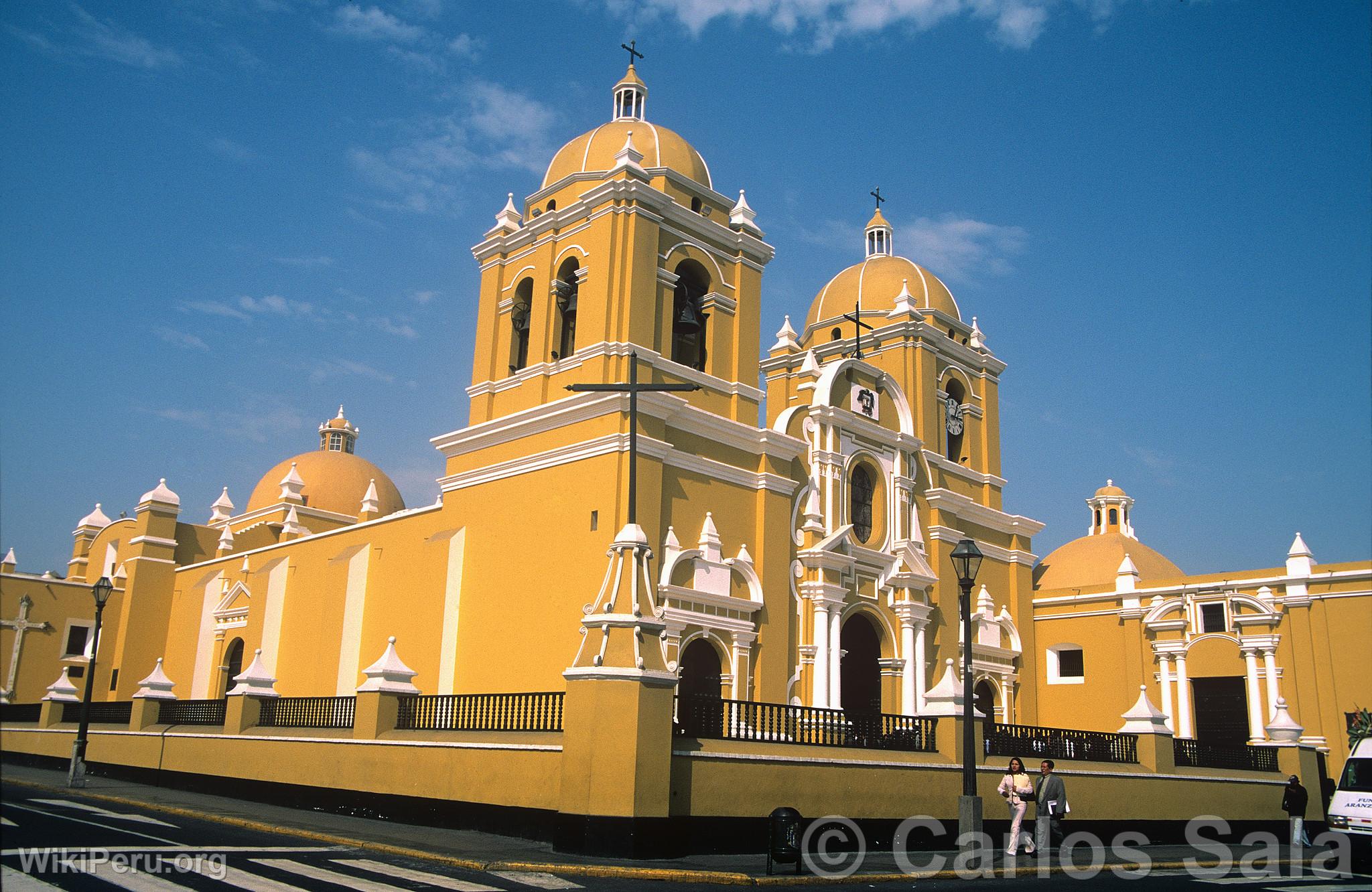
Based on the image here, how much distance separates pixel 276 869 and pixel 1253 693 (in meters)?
22.2

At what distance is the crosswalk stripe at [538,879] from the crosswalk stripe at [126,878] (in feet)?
9.55

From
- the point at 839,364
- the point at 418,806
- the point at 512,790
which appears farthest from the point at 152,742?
the point at 839,364

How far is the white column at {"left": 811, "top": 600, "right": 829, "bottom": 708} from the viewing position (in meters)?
20.2

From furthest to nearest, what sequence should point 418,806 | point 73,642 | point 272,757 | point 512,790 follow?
point 73,642
point 272,757
point 418,806
point 512,790

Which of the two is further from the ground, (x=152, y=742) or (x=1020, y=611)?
(x=1020, y=611)

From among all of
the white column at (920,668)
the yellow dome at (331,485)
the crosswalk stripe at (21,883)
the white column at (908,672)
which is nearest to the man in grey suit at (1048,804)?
the white column at (908,672)

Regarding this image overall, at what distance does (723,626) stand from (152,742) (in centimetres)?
1156

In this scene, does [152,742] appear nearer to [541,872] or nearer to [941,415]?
[541,872]

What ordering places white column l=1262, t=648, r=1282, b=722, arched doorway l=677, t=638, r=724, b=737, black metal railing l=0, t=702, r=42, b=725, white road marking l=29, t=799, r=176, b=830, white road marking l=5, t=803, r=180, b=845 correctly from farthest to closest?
black metal railing l=0, t=702, r=42, b=725, white column l=1262, t=648, r=1282, b=722, arched doorway l=677, t=638, r=724, b=737, white road marking l=29, t=799, r=176, b=830, white road marking l=5, t=803, r=180, b=845

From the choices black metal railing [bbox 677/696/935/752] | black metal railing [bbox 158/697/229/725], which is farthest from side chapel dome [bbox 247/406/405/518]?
black metal railing [bbox 677/696/935/752]

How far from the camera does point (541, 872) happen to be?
10.5 m

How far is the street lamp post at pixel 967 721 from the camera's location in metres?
12.5
